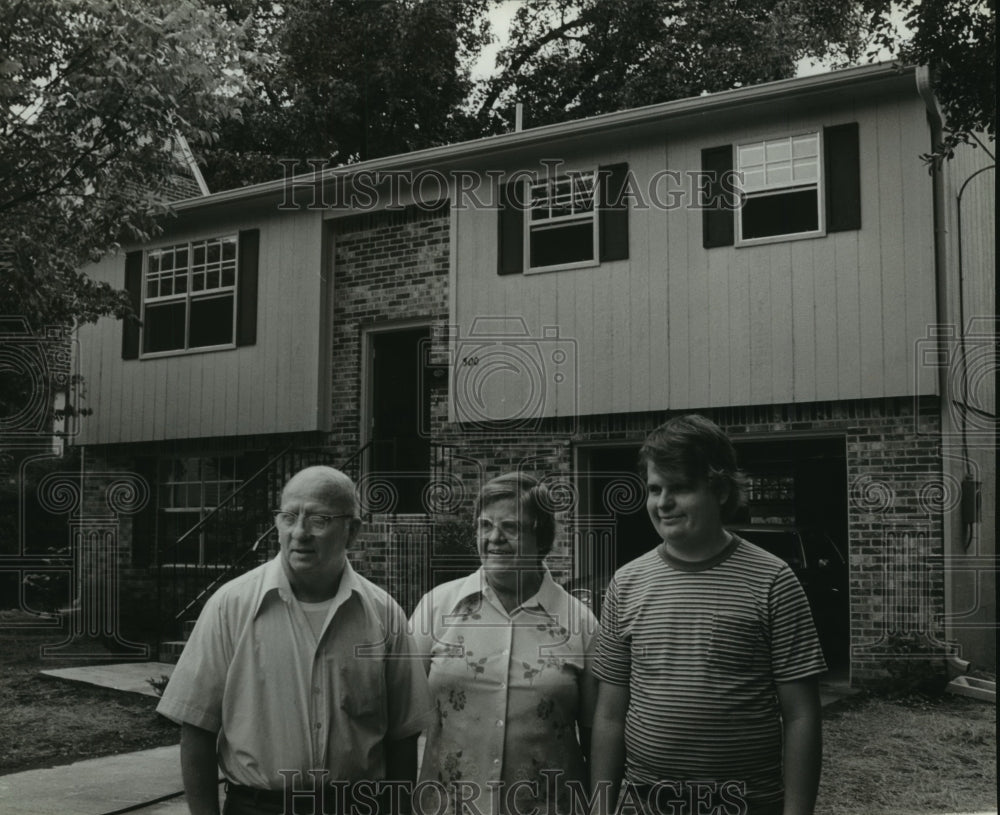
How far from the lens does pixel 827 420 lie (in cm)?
1027

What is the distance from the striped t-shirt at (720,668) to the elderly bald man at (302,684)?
2.13 feet

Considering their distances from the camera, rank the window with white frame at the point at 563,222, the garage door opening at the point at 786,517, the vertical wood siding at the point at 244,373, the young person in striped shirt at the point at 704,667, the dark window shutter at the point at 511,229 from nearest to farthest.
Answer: the young person in striped shirt at the point at 704,667 < the garage door opening at the point at 786,517 < the window with white frame at the point at 563,222 < the dark window shutter at the point at 511,229 < the vertical wood siding at the point at 244,373

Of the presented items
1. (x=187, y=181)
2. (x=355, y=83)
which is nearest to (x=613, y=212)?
(x=187, y=181)

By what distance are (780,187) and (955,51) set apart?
2.17 metres

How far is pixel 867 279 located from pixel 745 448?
317 centimetres

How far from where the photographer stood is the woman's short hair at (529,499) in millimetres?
3184

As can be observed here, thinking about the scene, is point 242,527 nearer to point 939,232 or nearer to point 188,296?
point 188,296

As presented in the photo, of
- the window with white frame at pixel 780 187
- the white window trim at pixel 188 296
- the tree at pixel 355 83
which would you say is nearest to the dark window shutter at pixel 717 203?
the window with white frame at pixel 780 187

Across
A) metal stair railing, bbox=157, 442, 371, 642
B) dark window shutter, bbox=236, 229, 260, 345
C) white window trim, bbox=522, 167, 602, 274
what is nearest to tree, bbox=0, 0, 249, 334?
dark window shutter, bbox=236, 229, 260, 345

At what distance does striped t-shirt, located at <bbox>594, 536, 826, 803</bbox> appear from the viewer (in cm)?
272

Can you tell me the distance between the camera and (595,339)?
11.4 metres

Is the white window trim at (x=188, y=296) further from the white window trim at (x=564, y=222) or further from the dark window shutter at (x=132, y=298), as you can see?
the white window trim at (x=564, y=222)

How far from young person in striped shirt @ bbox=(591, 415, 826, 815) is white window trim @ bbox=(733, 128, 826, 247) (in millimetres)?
7997

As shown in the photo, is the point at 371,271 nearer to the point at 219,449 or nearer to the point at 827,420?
the point at 219,449
